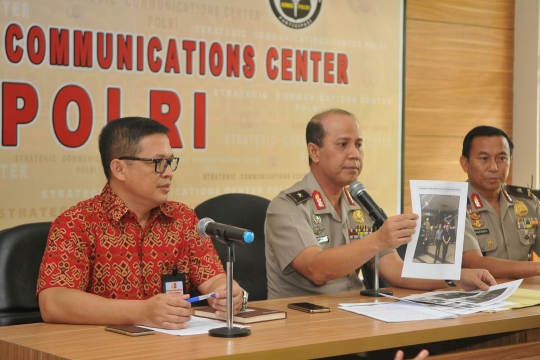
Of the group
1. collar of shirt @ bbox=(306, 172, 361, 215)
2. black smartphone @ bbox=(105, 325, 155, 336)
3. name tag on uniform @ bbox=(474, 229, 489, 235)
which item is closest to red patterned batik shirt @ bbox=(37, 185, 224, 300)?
black smartphone @ bbox=(105, 325, 155, 336)

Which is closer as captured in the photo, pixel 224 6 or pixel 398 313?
pixel 398 313

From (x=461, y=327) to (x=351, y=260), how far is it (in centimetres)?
58

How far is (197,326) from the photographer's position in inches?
91.1

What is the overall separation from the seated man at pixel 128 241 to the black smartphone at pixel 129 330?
134 millimetres

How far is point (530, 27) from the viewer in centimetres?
558

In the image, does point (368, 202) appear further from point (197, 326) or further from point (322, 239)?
point (197, 326)

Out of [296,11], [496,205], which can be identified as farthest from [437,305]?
[296,11]

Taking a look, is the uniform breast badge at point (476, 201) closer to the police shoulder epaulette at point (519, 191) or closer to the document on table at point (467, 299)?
the police shoulder epaulette at point (519, 191)

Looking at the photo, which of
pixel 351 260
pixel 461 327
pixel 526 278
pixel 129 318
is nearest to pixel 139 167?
pixel 129 318

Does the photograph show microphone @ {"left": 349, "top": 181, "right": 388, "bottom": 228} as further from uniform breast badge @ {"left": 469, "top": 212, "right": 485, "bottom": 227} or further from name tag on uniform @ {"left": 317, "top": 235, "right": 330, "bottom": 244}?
uniform breast badge @ {"left": 469, "top": 212, "right": 485, "bottom": 227}

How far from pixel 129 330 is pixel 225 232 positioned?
379mm

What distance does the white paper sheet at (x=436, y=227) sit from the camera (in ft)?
8.93

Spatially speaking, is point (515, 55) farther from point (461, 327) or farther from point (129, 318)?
point (129, 318)

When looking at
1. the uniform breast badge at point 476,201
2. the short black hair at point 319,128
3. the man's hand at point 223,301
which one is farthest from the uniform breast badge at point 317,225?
the uniform breast badge at point 476,201
